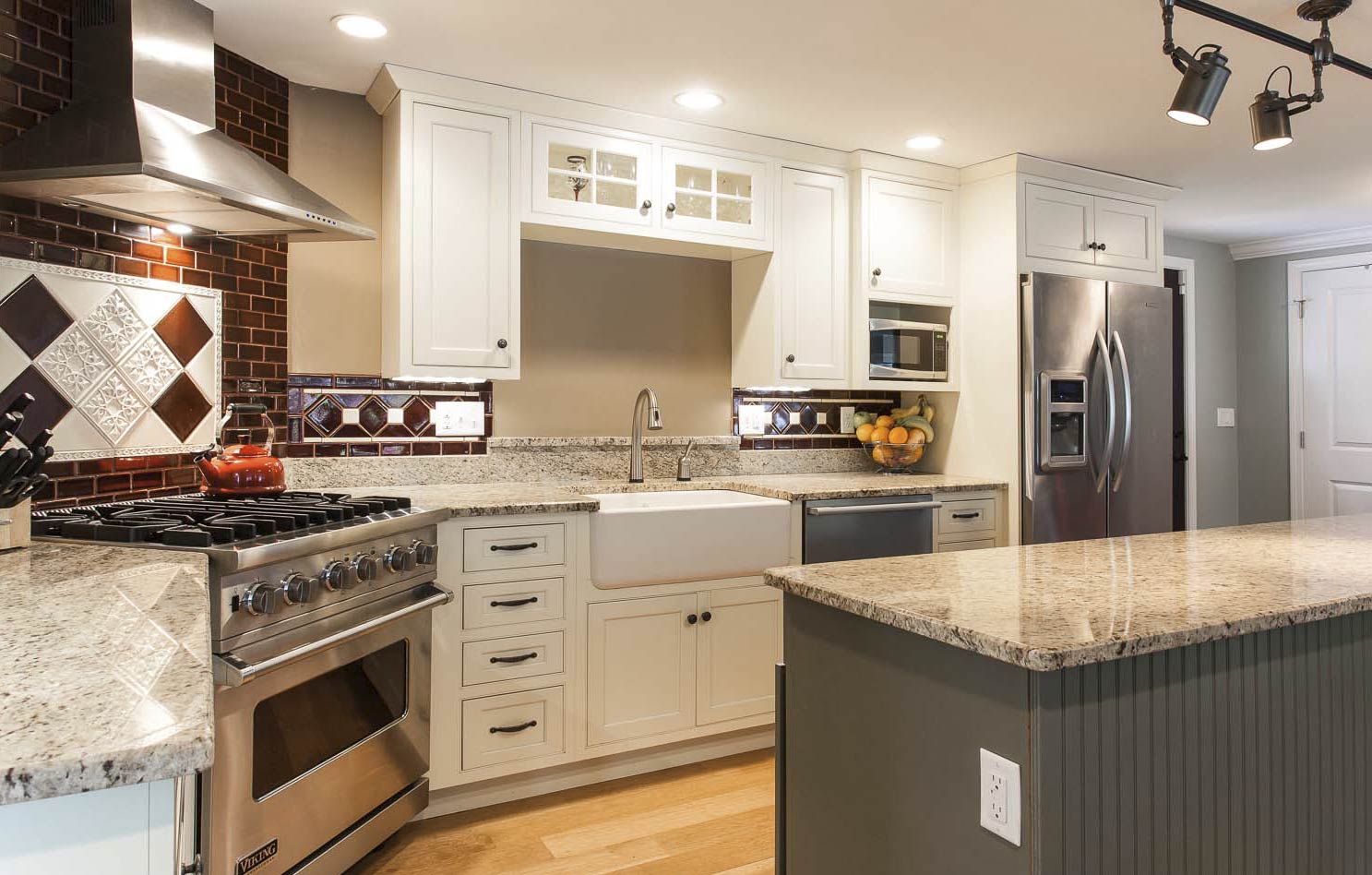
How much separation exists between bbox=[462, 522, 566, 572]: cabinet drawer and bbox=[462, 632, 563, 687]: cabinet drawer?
0.74 ft

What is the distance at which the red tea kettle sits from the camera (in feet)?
7.66

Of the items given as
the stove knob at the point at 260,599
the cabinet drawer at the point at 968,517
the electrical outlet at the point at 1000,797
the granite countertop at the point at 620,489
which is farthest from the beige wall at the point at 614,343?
the electrical outlet at the point at 1000,797

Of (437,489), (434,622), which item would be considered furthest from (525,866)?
(437,489)

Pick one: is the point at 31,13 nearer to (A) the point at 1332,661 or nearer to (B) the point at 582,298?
(B) the point at 582,298

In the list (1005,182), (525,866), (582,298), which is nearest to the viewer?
(525,866)

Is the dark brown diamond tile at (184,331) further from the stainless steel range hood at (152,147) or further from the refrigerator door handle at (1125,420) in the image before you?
the refrigerator door handle at (1125,420)

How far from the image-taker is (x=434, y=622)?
249 cm

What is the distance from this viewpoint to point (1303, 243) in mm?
5410

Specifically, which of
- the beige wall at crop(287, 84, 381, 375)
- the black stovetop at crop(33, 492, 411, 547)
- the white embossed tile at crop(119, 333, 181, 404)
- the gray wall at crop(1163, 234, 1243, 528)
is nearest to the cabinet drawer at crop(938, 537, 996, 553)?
the black stovetop at crop(33, 492, 411, 547)

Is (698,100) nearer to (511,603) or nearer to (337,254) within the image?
(337,254)

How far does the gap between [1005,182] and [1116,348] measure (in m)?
0.89

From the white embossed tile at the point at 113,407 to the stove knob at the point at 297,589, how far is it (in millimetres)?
852

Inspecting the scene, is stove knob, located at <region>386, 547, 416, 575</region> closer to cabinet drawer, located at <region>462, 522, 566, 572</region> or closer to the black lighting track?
cabinet drawer, located at <region>462, 522, 566, 572</region>

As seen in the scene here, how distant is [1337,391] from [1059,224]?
111 inches
